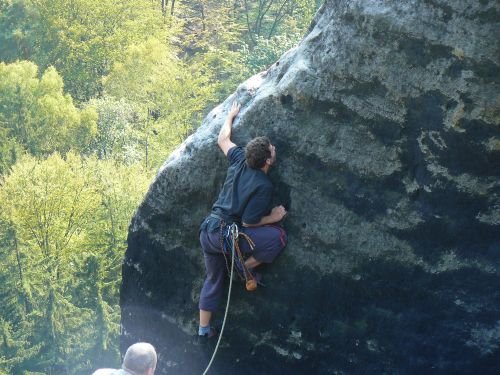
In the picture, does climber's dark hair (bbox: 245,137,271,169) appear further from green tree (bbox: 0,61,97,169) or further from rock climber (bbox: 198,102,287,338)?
green tree (bbox: 0,61,97,169)

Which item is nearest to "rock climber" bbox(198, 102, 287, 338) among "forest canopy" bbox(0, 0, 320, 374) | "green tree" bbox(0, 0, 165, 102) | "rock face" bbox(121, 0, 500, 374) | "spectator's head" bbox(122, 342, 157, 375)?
"rock face" bbox(121, 0, 500, 374)

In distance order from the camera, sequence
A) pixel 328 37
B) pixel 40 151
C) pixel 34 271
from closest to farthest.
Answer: pixel 328 37
pixel 34 271
pixel 40 151

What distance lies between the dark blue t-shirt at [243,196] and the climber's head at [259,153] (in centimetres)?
7

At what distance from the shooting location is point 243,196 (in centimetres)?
672

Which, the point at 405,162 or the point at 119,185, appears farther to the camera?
the point at 119,185

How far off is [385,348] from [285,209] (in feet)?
5.28

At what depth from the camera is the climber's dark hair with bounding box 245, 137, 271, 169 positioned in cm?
665

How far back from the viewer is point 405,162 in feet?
21.6

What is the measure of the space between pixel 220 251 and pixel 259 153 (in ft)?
3.45

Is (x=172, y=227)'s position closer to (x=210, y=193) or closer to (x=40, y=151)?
(x=210, y=193)

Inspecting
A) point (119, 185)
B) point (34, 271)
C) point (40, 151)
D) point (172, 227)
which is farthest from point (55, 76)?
point (172, 227)

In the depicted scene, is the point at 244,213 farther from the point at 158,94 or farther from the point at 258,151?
the point at 158,94

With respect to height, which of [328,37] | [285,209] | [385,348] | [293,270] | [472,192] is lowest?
[385,348]

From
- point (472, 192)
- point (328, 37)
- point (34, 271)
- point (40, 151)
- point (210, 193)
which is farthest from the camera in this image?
point (40, 151)
